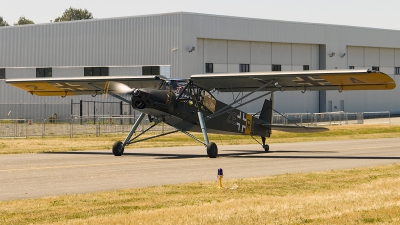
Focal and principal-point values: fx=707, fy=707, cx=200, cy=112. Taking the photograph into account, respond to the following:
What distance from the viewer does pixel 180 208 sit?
12.0 meters

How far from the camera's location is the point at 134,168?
20.0 meters

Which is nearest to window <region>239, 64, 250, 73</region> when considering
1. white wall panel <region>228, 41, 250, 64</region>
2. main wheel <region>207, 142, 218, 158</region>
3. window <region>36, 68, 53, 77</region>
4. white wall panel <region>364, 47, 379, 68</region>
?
white wall panel <region>228, 41, 250, 64</region>

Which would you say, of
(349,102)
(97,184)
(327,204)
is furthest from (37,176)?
(349,102)

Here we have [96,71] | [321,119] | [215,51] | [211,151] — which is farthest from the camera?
[215,51]

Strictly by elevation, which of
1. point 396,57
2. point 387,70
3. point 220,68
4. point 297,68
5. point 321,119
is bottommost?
point 321,119

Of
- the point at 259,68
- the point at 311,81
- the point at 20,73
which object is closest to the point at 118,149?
the point at 311,81

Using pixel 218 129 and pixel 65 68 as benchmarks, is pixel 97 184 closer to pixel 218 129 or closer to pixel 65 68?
pixel 218 129

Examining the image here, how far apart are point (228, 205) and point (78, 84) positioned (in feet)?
56.2

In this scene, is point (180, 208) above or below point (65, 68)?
below

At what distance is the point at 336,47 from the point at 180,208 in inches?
2491

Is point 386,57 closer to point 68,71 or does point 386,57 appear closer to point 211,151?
point 68,71

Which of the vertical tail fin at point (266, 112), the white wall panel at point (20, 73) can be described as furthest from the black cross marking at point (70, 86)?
the white wall panel at point (20, 73)

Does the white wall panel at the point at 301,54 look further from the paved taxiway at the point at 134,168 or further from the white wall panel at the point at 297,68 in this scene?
the paved taxiway at the point at 134,168

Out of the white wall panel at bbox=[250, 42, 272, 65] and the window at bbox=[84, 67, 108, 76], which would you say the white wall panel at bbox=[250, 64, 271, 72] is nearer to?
the white wall panel at bbox=[250, 42, 272, 65]
